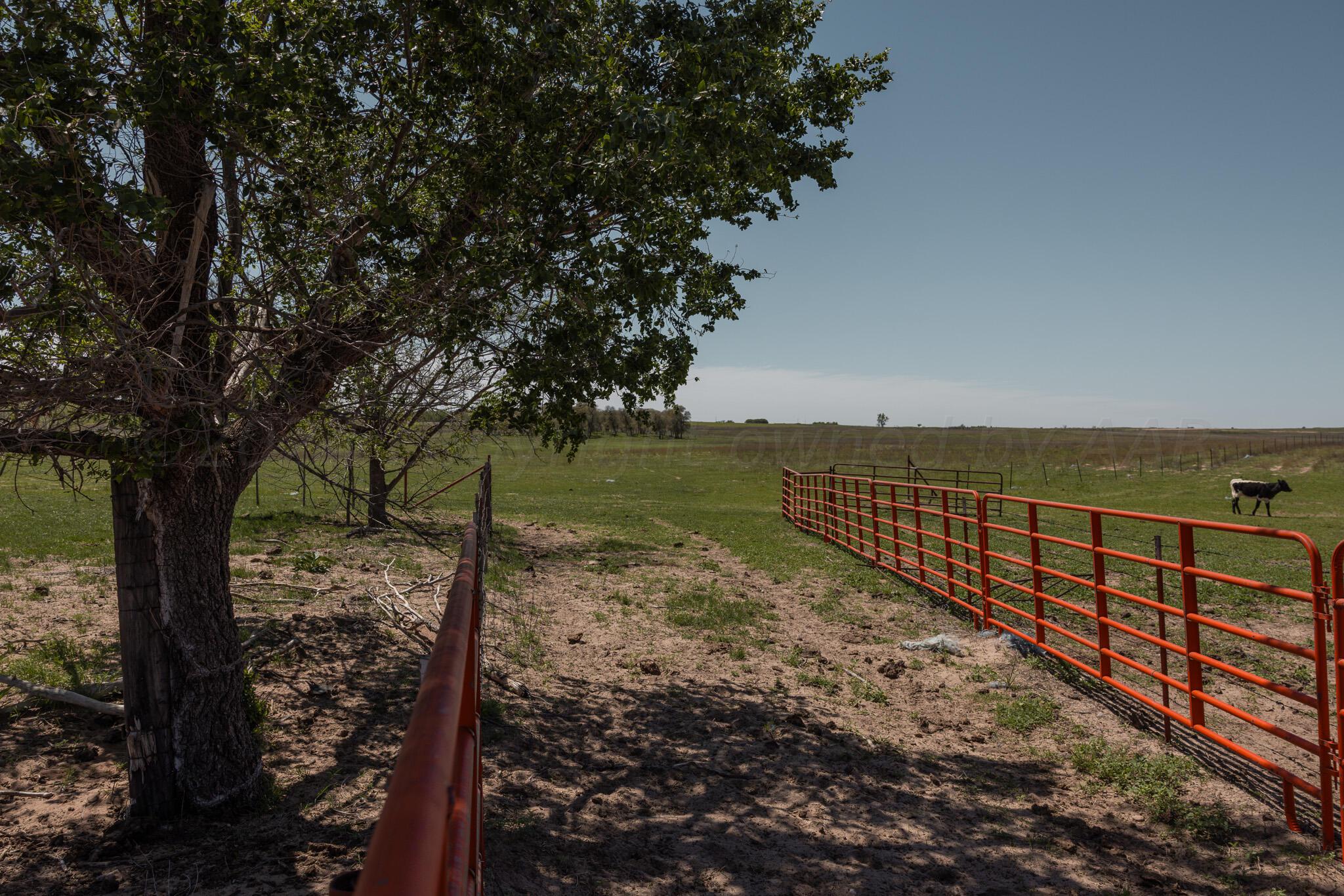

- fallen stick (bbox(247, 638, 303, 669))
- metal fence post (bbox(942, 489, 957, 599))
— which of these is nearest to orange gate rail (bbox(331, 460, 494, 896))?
fallen stick (bbox(247, 638, 303, 669))

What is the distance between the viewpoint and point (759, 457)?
224 feet

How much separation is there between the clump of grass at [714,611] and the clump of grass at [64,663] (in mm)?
5599

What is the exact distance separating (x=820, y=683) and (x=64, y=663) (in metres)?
6.53

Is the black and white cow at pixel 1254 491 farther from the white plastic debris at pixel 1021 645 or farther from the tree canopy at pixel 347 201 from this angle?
the tree canopy at pixel 347 201

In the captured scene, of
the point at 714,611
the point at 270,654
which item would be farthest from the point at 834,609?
the point at 270,654

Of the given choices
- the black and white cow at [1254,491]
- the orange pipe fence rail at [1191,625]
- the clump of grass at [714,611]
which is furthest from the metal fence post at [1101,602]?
the black and white cow at [1254,491]

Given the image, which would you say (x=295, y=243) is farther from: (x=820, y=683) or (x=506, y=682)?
(x=820, y=683)

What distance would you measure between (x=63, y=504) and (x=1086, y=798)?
71.5 ft

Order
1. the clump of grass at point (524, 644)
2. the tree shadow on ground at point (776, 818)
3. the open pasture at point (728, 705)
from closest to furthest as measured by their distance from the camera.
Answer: the tree shadow on ground at point (776, 818), the open pasture at point (728, 705), the clump of grass at point (524, 644)

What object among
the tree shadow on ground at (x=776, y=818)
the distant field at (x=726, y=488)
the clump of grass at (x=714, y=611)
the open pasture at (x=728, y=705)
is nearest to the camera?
the tree shadow on ground at (x=776, y=818)

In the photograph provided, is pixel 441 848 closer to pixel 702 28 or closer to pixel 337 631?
pixel 702 28

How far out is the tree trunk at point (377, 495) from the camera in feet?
20.9

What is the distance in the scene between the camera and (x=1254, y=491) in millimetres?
25391

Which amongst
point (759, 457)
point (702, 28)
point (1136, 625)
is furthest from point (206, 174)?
point (759, 457)
